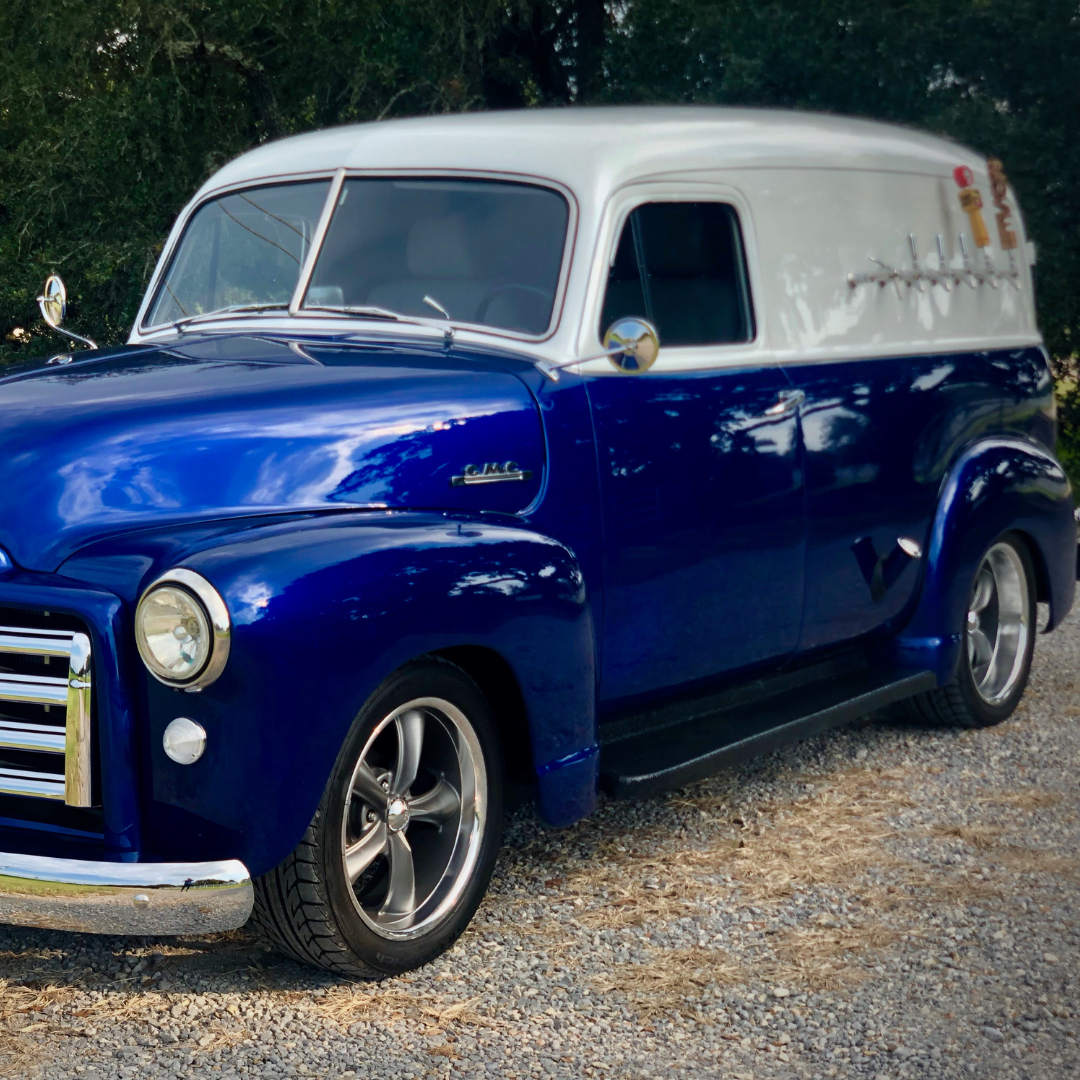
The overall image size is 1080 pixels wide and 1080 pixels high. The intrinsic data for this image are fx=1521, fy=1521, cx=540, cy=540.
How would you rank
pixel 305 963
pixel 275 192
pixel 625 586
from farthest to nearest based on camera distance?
1. pixel 275 192
2. pixel 625 586
3. pixel 305 963

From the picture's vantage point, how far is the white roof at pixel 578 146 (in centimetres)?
435

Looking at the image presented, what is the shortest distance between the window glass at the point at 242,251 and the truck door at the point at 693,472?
1.00m

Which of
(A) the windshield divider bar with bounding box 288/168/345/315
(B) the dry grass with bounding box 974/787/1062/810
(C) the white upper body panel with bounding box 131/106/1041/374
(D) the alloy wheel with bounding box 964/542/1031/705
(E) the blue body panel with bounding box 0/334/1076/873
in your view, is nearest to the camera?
(E) the blue body panel with bounding box 0/334/1076/873

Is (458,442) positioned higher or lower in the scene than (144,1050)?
higher

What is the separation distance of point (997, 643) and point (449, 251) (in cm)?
292

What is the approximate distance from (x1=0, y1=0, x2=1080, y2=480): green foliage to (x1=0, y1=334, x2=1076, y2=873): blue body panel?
8951 millimetres

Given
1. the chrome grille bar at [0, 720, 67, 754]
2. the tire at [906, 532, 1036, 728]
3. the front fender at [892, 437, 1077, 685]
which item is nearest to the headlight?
the chrome grille bar at [0, 720, 67, 754]

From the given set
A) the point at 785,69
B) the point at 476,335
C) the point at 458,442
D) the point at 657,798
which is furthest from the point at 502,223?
the point at 785,69

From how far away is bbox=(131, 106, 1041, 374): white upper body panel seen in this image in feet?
14.1

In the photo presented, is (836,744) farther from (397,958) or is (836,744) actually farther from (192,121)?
(192,121)

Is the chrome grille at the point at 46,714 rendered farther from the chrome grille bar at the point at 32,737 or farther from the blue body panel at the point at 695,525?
the blue body panel at the point at 695,525

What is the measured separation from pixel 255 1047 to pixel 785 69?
13061mm

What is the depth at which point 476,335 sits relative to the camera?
13.8ft

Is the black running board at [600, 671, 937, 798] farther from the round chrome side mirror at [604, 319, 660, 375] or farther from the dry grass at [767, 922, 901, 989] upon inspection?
the round chrome side mirror at [604, 319, 660, 375]
